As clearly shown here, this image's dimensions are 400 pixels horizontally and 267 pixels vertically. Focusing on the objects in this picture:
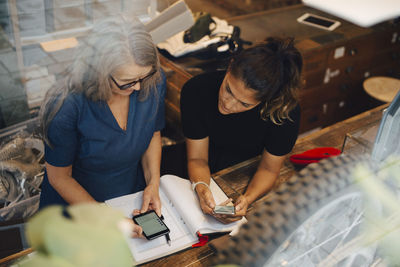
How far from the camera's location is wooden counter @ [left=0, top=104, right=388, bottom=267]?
109 cm

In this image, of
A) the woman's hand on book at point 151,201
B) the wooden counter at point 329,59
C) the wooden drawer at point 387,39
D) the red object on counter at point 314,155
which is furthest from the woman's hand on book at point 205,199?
the wooden drawer at point 387,39

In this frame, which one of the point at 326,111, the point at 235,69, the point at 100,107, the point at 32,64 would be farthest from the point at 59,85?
the point at 326,111

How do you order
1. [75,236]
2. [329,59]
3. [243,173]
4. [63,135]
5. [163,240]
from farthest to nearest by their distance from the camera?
1. [329,59]
2. [243,173]
3. [63,135]
4. [163,240]
5. [75,236]

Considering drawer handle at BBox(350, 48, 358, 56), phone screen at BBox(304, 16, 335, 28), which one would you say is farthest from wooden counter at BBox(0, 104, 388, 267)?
phone screen at BBox(304, 16, 335, 28)

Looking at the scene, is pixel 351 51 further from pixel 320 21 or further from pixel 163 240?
pixel 163 240

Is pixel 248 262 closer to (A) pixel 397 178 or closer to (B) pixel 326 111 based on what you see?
(A) pixel 397 178

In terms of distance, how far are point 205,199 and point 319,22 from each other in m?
2.28

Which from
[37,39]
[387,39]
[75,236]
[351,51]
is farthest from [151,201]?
[387,39]

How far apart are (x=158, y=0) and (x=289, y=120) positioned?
1.02 metres

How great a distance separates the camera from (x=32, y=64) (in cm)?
162

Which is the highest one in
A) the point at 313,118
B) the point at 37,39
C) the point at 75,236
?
the point at 75,236

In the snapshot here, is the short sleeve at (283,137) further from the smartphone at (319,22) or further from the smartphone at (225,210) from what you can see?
the smartphone at (319,22)

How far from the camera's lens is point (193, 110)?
160 centimetres

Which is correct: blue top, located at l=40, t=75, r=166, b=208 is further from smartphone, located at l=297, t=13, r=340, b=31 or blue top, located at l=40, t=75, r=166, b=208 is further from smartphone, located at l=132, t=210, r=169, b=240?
smartphone, located at l=297, t=13, r=340, b=31
